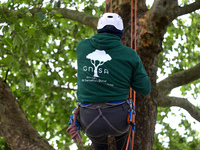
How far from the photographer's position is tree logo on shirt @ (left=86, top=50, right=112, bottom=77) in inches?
91.0

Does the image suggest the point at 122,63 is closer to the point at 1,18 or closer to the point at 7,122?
Result: the point at 7,122

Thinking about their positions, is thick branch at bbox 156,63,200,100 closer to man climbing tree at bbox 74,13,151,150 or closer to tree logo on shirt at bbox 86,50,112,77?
man climbing tree at bbox 74,13,151,150

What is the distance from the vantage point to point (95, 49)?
7.80 feet

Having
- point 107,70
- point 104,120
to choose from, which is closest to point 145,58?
point 107,70

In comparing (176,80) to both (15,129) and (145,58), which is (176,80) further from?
(15,129)

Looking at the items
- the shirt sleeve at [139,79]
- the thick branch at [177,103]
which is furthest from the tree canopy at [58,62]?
the shirt sleeve at [139,79]

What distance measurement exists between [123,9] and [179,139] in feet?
16.5

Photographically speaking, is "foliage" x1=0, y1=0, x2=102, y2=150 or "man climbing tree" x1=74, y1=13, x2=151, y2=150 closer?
"man climbing tree" x1=74, y1=13, x2=151, y2=150

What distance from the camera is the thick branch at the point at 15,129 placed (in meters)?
3.30

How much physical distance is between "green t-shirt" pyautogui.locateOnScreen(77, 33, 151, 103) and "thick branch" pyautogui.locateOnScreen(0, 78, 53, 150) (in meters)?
1.25

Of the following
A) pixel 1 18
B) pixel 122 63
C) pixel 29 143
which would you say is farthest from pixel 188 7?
pixel 29 143

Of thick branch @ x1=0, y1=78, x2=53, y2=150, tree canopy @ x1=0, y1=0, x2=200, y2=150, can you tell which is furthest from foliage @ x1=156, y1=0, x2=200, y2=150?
thick branch @ x1=0, y1=78, x2=53, y2=150

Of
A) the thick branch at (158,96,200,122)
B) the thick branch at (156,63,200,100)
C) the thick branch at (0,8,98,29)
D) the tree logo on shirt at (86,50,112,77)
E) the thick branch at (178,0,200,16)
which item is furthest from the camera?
the thick branch at (158,96,200,122)

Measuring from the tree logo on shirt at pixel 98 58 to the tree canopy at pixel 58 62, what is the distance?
152 cm
